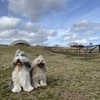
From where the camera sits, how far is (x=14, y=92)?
6527mm

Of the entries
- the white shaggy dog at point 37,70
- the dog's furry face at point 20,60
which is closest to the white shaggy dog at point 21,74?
the dog's furry face at point 20,60

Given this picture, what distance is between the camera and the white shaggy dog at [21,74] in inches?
247

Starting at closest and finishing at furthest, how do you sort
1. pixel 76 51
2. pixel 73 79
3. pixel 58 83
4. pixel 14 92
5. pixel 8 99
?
pixel 8 99 < pixel 14 92 < pixel 58 83 < pixel 73 79 < pixel 76 51

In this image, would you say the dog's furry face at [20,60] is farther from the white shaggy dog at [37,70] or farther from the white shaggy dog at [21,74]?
the white shaggy dog at [37,70]

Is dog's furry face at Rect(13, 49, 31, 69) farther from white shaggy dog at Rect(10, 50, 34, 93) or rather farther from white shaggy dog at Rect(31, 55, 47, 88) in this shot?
white shaggy dog at Rect(31, 55, 47, 88)

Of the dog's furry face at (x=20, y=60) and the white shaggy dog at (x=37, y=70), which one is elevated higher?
the dog's furry face at (x=20, y=60)

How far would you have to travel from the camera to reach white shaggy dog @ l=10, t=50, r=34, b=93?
20.6ft

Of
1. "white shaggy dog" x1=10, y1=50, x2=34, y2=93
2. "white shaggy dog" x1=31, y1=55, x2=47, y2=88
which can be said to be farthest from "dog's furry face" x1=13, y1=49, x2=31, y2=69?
"white shaggy dog" x1=31, y1=55, x2=47, y2=88

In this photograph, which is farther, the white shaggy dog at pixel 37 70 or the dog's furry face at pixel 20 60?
the white shaggy dog at pixel 37 70

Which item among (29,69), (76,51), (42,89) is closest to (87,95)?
(42,89)

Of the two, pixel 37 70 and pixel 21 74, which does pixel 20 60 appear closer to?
pixel 21 74

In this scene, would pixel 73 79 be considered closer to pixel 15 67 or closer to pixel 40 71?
pixel 40 71

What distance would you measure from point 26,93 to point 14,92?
42 cm

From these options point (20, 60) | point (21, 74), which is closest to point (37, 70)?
point (21, 74)
